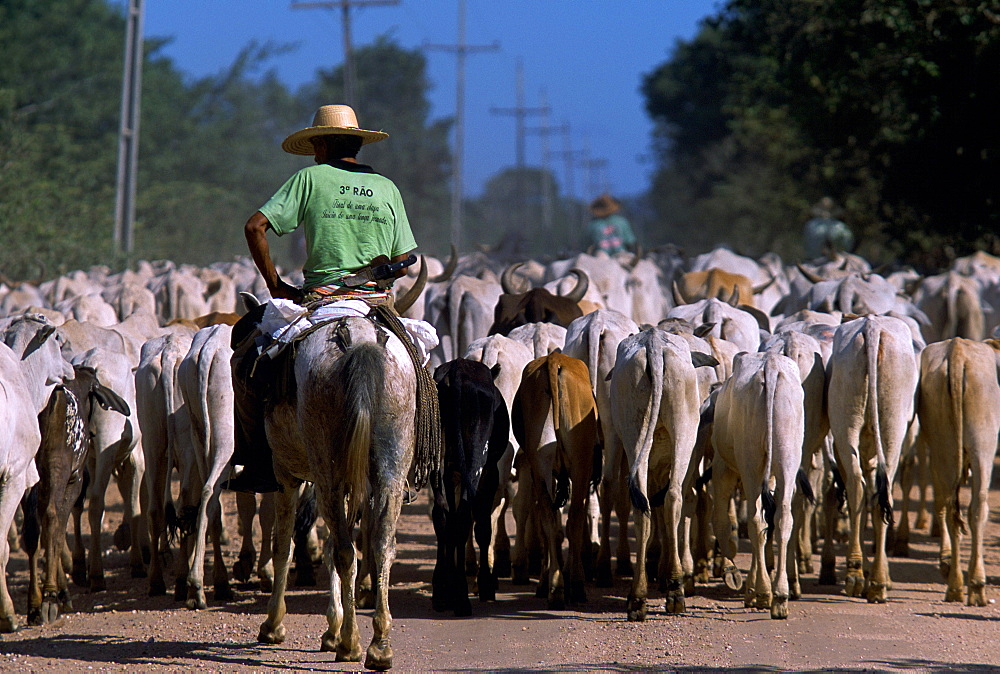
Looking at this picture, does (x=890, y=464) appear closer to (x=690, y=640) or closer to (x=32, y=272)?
(x=690, y=640)

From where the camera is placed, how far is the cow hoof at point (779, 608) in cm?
733

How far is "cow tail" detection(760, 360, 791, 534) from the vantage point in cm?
753

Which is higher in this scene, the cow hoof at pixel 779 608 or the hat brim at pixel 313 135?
the hat brim at pixel 313 135

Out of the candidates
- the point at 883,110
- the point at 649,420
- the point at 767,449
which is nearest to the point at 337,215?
the point at 649,420

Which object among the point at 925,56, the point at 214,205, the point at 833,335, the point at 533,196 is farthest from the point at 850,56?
the point at 533,196

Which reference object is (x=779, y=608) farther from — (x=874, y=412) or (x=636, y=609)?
(x=874, y=412)

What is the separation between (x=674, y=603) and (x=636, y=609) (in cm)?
28

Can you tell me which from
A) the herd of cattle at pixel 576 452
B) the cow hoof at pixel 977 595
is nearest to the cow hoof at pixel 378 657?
the herd of cattle at pixel 576 452

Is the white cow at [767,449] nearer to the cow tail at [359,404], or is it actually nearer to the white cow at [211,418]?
the cow tail at [359,404]

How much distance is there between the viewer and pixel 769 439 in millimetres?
7559

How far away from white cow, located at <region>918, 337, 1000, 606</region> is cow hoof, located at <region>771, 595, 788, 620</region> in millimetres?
1399

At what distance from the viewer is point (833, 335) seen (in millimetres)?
8938

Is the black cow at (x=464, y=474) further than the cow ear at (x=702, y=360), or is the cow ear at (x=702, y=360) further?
the cow ear at (x=702, y=360)

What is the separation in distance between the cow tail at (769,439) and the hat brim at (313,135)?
2.73 meters
